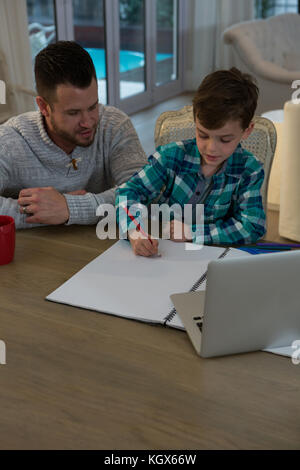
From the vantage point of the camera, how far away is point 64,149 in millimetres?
1569

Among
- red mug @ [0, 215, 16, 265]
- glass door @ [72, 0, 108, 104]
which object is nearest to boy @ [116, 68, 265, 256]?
red mug @ [0, 215, 16, 265]

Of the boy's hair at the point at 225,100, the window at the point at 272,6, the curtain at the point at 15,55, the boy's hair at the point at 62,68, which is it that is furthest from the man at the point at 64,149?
the window at the point at 272,6

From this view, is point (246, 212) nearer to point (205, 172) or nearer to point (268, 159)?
point (205, 172)

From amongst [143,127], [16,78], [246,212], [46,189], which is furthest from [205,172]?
[143,127]

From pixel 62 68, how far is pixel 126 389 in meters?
0.92

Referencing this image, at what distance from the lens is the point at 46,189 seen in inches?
54.0

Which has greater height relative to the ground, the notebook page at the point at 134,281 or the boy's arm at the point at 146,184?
the boy's arm at the point at 146,184

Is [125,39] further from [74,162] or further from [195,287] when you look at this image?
[195,287]

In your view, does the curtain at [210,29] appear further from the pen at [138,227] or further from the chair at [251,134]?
the pen at [138,227]

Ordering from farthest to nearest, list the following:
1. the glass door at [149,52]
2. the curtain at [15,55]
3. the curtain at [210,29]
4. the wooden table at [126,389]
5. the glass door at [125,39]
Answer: the curtain at [210,29], the glass door at [149,52], the glass door at [125,39], the curtain at [15,55], the wooden table at [126,389]

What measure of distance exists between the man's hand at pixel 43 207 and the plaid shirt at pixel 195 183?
140 millimetres

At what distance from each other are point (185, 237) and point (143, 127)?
12.8 ft

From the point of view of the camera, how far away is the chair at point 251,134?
156 cm

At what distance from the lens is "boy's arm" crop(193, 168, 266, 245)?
126cm
